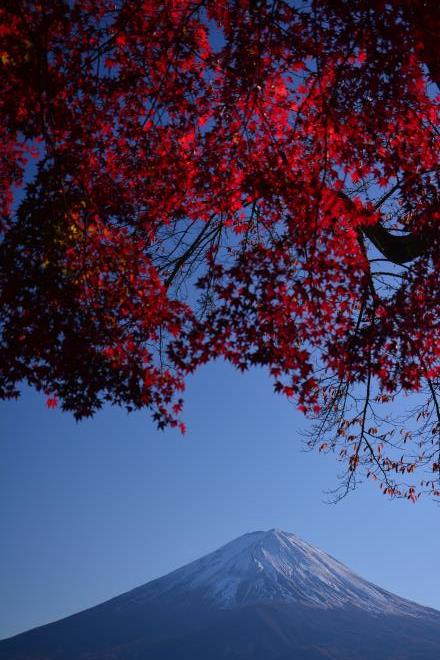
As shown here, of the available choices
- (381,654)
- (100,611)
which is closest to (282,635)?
(381,654)

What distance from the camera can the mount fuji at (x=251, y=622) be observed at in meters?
133

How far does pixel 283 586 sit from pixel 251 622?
30318mm

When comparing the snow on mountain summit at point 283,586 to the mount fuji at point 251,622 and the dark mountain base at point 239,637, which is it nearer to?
the mount fuji at point 251,622

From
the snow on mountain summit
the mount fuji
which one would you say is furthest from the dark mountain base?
the snow on mountain summit

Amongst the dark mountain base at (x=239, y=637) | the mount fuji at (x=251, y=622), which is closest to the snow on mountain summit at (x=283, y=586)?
the mount fuji at (x=251, y=622)

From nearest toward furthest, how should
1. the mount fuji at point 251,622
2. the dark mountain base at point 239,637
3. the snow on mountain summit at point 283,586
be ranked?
1. the dark mountain base at point 239,637
2. the mount fuji at point 251,622
3. the snow on mountain summit at point 283,586

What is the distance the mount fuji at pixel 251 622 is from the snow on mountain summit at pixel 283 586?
323 millimetres

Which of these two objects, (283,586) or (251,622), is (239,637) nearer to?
(251,622)

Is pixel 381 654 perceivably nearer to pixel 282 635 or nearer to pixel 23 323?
pixel 282 635

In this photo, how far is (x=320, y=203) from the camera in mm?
5914

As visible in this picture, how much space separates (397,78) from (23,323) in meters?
4.87

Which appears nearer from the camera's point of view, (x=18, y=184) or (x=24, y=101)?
(x=24, y=101)

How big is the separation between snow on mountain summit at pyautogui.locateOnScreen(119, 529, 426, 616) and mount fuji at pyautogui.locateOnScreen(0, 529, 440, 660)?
1.06ft

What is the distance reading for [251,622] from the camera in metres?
147
